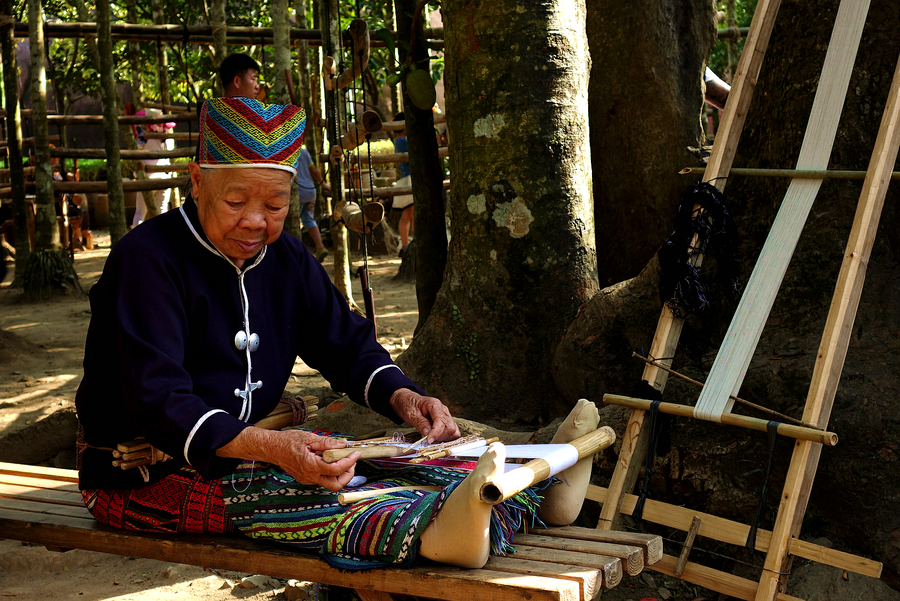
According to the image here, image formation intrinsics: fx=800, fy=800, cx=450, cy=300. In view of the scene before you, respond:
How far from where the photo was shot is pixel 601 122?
432 centimetres

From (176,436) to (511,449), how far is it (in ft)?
2.68

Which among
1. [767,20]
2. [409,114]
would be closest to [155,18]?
[409,114]

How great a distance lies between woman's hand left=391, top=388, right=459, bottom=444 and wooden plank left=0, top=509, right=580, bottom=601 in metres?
0.40

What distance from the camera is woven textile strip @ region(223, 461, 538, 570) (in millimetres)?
1767

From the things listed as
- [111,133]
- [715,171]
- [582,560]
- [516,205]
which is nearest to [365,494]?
[582,560]

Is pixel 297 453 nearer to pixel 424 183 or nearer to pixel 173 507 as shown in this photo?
pixel 173 507

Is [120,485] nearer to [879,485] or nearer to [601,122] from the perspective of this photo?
[879,485]

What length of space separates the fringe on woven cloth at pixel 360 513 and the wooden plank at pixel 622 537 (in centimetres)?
5

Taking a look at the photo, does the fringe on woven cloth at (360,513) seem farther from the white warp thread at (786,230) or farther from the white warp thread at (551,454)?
the white warp thread at (786,230)

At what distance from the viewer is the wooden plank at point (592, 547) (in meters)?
1.83

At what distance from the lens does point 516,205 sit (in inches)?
134

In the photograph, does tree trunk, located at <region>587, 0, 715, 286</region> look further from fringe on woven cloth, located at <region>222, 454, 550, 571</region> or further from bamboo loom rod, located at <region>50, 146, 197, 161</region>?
bamboo loom rod, located at <region>50, 146, 197, 161</region>

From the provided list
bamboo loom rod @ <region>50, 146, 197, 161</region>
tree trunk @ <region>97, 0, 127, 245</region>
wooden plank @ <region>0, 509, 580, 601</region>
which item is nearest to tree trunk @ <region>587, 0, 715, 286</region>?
wooden plank @ <region>0, 509, 580, 601</region>

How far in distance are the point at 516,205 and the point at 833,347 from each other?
1.49m
